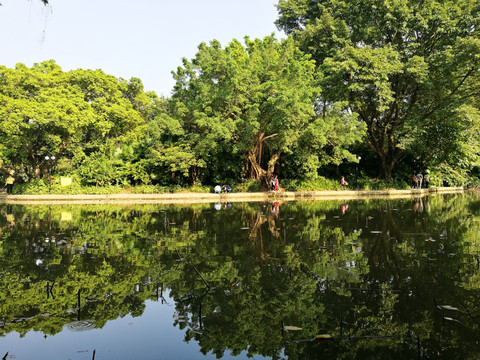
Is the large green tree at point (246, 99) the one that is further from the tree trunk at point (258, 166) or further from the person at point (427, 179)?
the person at point (427, 179)

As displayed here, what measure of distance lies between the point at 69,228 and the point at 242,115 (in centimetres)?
1561

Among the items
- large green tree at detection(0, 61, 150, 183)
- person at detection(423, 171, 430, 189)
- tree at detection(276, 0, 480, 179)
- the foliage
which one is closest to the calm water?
tree at detection(276, 0, 480, 179)

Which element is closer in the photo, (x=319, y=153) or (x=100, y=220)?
(x=100, y=220)

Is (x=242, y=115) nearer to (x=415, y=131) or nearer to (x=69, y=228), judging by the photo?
(x=415, y=131)

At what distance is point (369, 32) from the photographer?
2577cm

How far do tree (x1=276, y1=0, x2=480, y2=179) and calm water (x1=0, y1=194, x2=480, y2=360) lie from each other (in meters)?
17.5

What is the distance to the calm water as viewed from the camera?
3963 mm

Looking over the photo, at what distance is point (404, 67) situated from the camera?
24719 mm

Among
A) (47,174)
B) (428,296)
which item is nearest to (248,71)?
(47,174)

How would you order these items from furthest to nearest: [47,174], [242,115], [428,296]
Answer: [47,174]
[242,115]
[428,296]

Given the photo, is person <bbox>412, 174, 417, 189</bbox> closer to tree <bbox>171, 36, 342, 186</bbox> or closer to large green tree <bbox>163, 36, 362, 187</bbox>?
large green tree <bbox>163, 36, 362, 187</bbox>

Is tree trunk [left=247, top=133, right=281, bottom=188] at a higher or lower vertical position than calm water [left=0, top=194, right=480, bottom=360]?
higher

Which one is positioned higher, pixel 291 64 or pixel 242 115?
A: pixel 291 64

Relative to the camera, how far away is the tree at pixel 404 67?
24.3 metres
